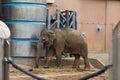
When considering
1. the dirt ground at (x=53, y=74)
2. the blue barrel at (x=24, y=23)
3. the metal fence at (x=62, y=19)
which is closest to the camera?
the dirt ground at (x=53, y=74)

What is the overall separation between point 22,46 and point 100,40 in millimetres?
4529

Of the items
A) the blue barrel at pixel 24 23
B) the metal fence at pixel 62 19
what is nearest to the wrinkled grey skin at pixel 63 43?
the blue barrel at pixel 24 23

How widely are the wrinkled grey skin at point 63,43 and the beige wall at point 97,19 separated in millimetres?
2857

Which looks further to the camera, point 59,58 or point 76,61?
point 76,61

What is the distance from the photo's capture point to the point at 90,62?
1888 cm

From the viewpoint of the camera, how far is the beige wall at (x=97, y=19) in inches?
800

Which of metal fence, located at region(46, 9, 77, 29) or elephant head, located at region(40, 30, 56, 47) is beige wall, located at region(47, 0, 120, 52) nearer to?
metal fence, located at region(46, 9, 77, 29)

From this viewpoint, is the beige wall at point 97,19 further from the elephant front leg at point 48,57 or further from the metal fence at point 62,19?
the elephant front leg at point 48,57

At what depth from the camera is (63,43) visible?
17125 millimetres

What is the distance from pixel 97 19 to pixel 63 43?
3801 mm

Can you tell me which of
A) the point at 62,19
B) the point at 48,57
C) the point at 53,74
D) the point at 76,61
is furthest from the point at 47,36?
the point at 53,74

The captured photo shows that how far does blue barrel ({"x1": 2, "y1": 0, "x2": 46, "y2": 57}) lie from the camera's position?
55.4ft

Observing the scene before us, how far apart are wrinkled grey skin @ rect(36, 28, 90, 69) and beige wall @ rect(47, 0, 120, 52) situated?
286 centimetres

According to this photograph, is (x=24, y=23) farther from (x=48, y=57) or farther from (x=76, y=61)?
(x=76, y=61)
